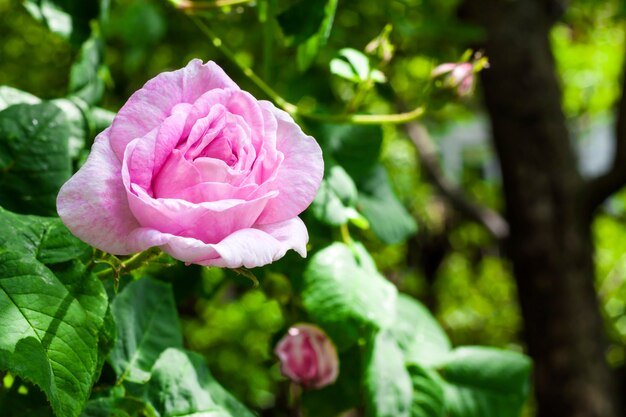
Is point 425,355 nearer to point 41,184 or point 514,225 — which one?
point 41,184

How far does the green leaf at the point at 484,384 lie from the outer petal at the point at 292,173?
1.77 feet

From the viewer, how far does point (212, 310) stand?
2.77 metres

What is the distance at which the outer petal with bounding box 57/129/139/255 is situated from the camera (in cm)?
46

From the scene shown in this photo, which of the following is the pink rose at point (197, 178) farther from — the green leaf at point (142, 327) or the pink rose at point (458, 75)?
the pink rose at point (458, 75)

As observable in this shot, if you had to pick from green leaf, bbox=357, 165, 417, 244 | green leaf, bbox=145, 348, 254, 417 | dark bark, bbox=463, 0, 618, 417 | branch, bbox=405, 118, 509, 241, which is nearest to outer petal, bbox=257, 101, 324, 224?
green leaf, bbox=145, 348, 254, 417

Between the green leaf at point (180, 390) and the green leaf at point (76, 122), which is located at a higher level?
the green leaf at point (76, 122)

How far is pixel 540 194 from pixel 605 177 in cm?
18

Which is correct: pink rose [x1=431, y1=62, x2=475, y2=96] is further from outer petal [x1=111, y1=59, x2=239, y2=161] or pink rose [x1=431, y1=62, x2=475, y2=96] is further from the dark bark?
the dark bark

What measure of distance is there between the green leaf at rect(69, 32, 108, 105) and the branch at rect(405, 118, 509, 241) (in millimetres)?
1762

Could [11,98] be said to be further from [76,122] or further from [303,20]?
[303,20]

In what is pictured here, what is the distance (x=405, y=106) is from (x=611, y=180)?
65 centimetres

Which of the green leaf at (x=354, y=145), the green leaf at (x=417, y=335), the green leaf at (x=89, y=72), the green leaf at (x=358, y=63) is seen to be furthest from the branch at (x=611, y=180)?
the green leaf at (x=89, y=72)

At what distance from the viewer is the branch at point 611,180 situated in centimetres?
197

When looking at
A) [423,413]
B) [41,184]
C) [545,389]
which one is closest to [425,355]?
[423,413]
